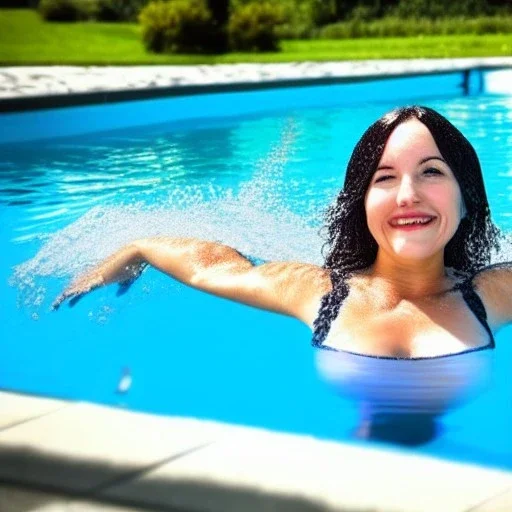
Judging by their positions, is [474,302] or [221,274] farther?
[221,274]

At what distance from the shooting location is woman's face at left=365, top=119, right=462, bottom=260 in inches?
101

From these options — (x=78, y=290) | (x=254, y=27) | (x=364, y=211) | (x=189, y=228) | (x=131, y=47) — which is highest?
(x=364, y=211)

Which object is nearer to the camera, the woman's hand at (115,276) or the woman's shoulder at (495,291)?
the woman's shoulder at (495,291)

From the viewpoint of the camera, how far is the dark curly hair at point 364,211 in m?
2.66

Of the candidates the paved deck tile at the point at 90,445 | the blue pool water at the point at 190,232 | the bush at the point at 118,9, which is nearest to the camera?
the paved deck tile at the point at 90,445

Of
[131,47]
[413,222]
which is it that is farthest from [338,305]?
[131,47]

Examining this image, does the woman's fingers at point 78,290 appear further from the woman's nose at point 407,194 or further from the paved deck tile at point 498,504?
the paved deck tile at point 498,504

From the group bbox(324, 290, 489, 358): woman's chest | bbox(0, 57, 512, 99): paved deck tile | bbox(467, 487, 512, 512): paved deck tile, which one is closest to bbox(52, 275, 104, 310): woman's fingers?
bbox(324, 290, 489, 358): woman's chest

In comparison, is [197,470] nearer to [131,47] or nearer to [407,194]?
[407,194]

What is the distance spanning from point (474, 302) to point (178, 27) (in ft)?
39.9

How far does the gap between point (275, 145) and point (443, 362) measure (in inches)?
192

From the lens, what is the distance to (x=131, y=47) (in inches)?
579

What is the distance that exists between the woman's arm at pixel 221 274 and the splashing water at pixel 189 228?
227 mm

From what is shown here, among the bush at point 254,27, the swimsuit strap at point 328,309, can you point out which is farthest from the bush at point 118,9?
the swimsuit strap at point 328,309
